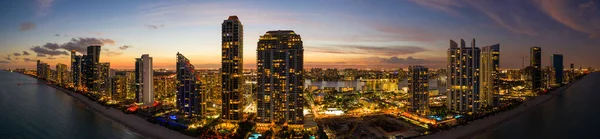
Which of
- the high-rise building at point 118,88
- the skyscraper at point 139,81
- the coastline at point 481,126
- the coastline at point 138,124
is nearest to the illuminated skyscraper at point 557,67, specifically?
the coastline at point 481,126

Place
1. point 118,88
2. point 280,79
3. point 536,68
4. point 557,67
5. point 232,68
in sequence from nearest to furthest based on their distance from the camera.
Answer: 1. point 280,79
2. point 232,68
3. point 118,88
4. point 536,68
5. point 557,67

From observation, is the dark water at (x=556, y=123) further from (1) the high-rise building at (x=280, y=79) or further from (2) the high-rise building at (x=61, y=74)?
(2) the high-rise building at (x=61, y=74)

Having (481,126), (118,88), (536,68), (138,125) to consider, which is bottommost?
(138,125)

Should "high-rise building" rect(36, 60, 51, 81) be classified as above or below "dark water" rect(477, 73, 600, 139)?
above

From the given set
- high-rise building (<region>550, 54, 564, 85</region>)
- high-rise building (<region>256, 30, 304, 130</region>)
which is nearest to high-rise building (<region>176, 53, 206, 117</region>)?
high-rise building (<region>256, 30, 304, 130</region>)

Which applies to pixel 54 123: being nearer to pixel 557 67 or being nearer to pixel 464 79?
pixel 464 79

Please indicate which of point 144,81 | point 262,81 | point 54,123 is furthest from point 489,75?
point 54,123

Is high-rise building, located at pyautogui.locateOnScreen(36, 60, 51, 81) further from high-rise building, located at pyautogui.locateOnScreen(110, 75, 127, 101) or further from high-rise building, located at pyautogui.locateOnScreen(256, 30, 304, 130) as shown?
high-rise building, located at pyautogui.locateOnScreen(256, 30, 304, 130)

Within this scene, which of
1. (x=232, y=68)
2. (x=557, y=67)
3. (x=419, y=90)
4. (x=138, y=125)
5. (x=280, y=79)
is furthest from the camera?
(x=557, y=67)
